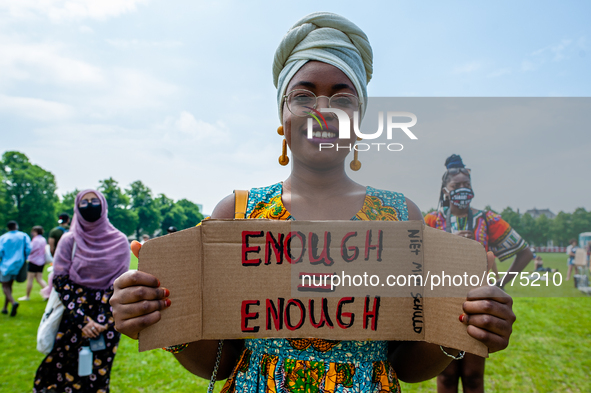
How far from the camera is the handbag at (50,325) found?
340cm

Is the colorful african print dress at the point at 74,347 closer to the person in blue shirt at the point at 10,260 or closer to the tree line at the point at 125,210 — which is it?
the tree line at the point at 125,210

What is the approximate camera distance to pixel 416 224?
1120mm

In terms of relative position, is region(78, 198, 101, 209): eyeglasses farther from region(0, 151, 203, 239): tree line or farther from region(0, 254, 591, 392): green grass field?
region(0, 151, 203, 239): tree line

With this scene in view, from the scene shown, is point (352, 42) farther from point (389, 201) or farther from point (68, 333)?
point (68, 333)

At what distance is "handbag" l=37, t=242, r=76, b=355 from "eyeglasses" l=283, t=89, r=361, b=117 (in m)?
3.57

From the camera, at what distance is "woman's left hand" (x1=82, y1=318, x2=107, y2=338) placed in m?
3.40

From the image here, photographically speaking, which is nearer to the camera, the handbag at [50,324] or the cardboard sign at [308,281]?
the cardboard sign at [308,281]

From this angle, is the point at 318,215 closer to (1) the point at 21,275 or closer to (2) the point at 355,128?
(2) the point at 355,128

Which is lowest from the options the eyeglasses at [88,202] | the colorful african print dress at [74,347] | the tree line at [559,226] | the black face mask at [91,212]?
the colorful african print dress at [74,347]

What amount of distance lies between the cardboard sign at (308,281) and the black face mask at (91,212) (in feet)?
10.6

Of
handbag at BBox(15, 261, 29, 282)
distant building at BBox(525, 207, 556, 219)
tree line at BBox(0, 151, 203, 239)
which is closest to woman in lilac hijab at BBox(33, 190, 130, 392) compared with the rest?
distant building at BBox(525, 207, 556, 219)

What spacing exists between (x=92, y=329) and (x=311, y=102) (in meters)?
3.40

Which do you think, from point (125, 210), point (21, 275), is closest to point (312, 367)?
point (21, 275)

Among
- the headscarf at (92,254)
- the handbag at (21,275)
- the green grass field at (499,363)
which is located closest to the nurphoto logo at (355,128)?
the green grass field at (499,363)
